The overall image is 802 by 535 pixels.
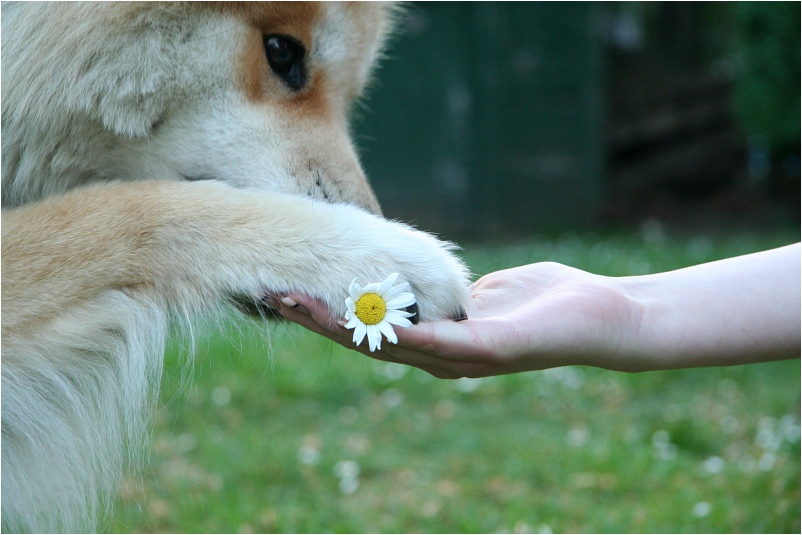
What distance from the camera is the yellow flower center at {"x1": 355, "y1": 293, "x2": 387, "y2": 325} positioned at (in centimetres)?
164

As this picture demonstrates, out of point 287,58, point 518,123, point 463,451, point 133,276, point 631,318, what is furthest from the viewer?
point 518,123

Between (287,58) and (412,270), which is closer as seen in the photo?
(412,270)

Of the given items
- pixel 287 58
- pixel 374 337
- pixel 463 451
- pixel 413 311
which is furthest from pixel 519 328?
pixel 463 451

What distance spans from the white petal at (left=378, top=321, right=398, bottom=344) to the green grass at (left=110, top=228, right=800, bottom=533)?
112 cm

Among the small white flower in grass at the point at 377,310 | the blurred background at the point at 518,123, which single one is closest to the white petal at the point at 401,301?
the small white flower in grass at the point at 377,310

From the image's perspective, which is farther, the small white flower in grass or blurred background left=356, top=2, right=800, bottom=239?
blurred background left=356, top=2, right=800, bottom=239

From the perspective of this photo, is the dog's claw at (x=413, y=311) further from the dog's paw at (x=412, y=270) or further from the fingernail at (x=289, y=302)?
the fingernail at (x=289, y=302)

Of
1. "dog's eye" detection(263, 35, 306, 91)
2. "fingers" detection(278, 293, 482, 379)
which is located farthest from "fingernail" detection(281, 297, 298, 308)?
"dog's eye" detection(263, 35, 306, 91)

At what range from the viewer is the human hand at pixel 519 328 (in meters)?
1.69

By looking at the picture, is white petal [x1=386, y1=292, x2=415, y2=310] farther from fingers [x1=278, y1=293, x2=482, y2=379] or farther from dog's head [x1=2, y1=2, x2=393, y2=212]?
dog's head [x1=2, y1=2, x2=393, y2=212]

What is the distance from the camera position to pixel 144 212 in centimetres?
179

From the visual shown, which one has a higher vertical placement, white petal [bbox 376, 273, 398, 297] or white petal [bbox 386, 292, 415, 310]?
white petal [bbox 376, 273, 398, 297]

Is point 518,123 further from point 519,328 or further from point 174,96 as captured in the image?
point 519,328

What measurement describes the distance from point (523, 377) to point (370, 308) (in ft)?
11.2
